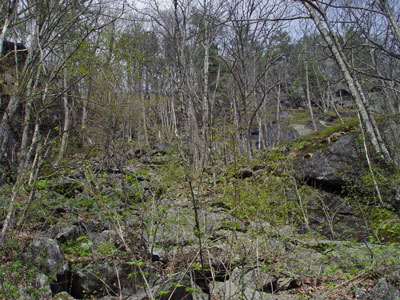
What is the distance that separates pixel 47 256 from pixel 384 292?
15.4ft

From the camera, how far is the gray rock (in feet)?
12.6

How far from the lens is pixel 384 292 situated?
312 cm

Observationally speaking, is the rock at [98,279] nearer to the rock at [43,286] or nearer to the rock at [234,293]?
the rock at [43,286]

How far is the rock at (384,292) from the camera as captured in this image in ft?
9.89

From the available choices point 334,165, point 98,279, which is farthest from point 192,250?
point 334,165

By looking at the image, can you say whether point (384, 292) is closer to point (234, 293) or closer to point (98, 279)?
point (234, 293)

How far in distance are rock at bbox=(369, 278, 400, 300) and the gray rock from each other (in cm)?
429

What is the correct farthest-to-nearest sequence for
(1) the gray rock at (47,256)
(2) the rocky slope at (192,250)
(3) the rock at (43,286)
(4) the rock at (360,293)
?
(1) the gray rock at (47,256), (3) the rock at (43,286), (4) the rock at (360,293), (2) the rocky slope at (192,250)

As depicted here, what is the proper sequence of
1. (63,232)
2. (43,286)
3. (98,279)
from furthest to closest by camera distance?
(63,232), (98,279), (43,286)

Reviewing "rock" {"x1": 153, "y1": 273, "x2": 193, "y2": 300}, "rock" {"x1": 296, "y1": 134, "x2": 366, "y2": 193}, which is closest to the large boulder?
"rock" {"x1": 153, "y1": 273, "x2": 193, "y2": 300}

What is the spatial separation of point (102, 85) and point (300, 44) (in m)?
18.1

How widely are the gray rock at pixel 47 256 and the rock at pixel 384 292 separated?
14.1ft

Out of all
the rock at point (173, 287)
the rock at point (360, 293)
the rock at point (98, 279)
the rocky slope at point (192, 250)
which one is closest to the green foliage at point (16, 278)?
the rocky slope at point (192, 250)

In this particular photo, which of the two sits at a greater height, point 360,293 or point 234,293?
point 234,293
